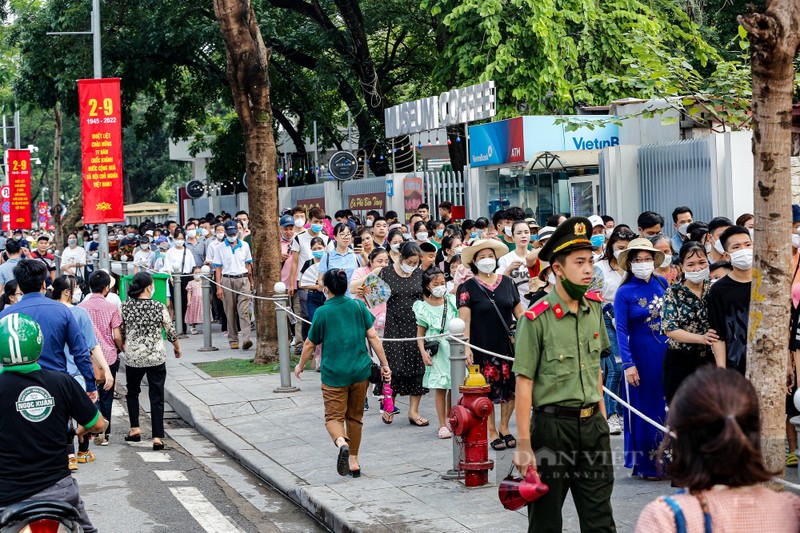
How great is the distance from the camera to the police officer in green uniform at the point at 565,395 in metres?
5.46

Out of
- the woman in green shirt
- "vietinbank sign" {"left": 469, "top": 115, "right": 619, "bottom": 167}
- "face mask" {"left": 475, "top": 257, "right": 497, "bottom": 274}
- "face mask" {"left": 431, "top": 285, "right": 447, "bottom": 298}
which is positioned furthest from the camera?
"vietinbank sign" {"left": 469, "top": 115, "right": 619, "bottom": 167}

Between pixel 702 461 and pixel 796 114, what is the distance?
13.4m

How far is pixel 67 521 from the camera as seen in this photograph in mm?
5371

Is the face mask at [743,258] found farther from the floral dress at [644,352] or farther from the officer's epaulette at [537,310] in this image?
the officer's epaulette at [537,310]

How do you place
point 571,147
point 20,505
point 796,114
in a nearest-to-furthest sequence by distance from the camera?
point 20,505 < point 796,114 < point 571,147

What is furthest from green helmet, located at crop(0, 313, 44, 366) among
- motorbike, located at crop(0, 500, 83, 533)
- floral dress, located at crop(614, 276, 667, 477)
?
floral dress, located at crop(614, 276, 667, 477)

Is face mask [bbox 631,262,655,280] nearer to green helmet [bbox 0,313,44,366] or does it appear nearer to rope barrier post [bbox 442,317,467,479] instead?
rope barrier post [bbox 442,317,467,479]

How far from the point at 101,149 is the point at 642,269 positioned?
13.7 metres

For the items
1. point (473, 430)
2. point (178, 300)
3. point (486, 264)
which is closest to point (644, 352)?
point (473, 430)

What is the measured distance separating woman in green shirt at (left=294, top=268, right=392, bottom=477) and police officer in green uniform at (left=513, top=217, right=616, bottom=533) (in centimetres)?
338

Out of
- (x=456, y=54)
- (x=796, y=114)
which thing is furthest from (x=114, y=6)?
(x=796, y=114)

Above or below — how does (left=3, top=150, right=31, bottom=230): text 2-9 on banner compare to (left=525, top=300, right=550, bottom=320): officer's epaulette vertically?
above

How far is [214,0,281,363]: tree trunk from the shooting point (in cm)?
1531

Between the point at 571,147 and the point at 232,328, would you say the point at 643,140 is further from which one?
the point at 232,328
